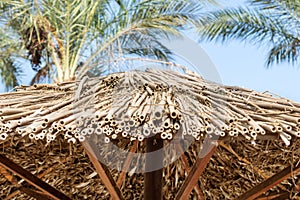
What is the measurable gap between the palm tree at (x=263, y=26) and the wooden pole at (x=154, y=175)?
5392 millimetres

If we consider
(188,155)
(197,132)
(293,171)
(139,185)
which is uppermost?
(197,132)

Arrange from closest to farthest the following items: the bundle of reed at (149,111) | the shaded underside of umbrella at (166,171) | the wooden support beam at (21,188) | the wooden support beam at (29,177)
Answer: the bundle of reed at (149,111) < the wooden support beam at (29,177) < the wooden support beam at (21,188) < the shaded underside of umbrella at (166,171)

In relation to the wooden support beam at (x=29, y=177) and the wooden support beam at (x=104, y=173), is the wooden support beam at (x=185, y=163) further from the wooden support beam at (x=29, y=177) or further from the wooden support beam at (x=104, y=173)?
the wooden support beam at (x=29, y=177)

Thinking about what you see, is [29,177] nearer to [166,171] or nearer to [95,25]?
[166,171]

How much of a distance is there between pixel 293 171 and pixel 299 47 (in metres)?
6.05

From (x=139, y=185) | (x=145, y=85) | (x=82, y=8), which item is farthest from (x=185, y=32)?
(x=145, y=85)

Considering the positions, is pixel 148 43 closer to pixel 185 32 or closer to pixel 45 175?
pixel 185 32

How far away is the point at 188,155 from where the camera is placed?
3652 mm

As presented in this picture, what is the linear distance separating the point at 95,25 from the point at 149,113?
571 centimetres

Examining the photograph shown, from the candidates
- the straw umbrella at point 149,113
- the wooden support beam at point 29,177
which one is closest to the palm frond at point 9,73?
the wooden support beam at point 29,177

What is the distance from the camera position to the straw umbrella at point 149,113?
2.06 meters

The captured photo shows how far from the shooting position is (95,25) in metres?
7.61

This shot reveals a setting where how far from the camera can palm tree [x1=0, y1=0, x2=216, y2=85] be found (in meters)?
7.37

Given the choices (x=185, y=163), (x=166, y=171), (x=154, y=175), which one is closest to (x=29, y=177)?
(x=154, y=175)
